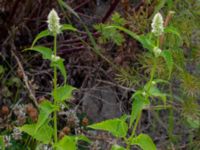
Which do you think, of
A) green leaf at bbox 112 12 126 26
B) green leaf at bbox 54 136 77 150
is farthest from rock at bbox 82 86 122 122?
green leaf at bbox 54 136 77 150

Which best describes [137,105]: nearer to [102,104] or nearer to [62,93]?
[62,93]

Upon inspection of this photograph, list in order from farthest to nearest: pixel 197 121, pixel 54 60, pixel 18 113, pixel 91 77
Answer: pixel 91 77, pixel 197 121, pixel 18 113, pixel 54 60

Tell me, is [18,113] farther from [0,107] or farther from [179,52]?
[179,52]

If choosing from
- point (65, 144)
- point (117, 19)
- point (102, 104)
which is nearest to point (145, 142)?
point (65, 144)

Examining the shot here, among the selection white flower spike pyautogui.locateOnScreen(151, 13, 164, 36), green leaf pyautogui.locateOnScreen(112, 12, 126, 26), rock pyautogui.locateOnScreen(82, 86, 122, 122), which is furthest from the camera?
rock pyautogui.locateOnScreen(82, 86, 122, 122)

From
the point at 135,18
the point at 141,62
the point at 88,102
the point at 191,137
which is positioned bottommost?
the point at 191,137

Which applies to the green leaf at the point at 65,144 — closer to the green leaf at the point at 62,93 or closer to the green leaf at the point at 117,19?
the green leaf at the point at 62,93

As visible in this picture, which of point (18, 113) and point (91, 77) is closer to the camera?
point (18, 113)

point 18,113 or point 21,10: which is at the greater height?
point 21,10

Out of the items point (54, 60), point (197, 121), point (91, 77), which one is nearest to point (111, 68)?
point (91, 77)

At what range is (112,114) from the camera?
2160 millimetres

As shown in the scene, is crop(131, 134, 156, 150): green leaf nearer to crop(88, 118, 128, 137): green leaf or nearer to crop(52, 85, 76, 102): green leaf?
crop(88, 118, 128, 137): green leaf

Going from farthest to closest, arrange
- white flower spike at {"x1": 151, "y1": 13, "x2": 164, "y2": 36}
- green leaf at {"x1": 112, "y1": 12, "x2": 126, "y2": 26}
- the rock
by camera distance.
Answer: the rock
green leaf at {"x1": 112, "y1": 12, "x2": 126, "y2": 26}
white flower spike at {"x1": 151, "y1": 13, "x2": 164, "y2": 36}

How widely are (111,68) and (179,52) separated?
11.1 inches
